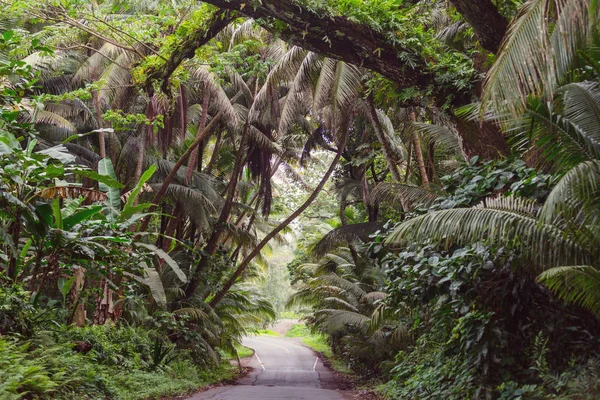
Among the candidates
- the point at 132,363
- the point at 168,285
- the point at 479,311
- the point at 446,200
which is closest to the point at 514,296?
the point at 479,311

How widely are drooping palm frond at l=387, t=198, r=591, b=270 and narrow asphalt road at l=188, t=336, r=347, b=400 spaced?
4.87 meters

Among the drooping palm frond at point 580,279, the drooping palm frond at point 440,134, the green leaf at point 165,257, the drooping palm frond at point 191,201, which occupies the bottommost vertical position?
the drooping palm frond at point 580,279

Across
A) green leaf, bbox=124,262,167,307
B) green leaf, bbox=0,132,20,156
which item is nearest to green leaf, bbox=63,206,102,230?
green leaf, bbox=0,132,20,156

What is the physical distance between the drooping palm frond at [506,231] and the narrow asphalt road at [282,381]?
16.0 feet

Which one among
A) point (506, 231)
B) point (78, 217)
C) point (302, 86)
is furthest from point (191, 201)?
point (506, 231)

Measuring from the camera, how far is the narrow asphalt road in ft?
35.0

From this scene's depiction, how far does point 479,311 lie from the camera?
7.26m

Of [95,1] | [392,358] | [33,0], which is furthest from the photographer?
[392,358]

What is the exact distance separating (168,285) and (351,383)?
618 centimetres

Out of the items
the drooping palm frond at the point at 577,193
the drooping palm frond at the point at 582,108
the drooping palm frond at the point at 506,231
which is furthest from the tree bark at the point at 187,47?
the drooping palm frond at the point at 577,193

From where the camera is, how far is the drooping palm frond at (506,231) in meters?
5.99

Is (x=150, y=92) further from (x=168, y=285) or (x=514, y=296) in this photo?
(x=168, y=285)

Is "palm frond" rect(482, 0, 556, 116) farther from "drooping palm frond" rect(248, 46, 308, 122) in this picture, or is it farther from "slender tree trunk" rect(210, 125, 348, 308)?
"slender tree trunk" rect(210, 125, 348, 308)

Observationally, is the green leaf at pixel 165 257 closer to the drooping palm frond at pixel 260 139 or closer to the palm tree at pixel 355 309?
the palm tree at pixel 355 309
